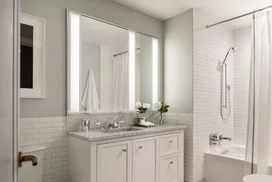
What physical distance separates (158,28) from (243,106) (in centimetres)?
215

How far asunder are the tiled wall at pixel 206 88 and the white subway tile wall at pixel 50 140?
5.87 feet

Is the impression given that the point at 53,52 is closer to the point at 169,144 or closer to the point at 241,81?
the point at 169,144

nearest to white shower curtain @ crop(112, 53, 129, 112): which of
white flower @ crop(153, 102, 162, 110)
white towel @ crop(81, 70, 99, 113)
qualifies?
white towel @ crop(81, 70, 99, 113)

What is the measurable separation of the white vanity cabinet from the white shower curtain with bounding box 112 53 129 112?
65 centimetres

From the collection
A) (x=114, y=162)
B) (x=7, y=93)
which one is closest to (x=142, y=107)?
(x=114, y=162)

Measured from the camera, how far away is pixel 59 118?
220 cm

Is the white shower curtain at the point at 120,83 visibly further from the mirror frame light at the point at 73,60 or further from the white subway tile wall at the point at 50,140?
the white subway tile wall at the point at 50,140

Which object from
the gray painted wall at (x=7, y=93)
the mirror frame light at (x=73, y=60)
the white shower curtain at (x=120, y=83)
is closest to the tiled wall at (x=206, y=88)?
the white shower curtain at (x=120, y=83)

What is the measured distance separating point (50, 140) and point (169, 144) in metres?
1.44

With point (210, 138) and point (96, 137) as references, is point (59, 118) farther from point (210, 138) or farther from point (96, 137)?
point (210, 138)

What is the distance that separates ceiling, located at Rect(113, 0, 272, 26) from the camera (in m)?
2.76

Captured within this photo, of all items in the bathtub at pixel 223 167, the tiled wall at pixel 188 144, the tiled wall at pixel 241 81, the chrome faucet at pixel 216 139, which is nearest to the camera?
the bathtub at pixel 223 167

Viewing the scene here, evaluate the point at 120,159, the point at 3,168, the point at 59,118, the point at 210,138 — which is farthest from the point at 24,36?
the point at 210,138

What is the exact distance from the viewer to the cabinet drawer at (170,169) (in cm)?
253
